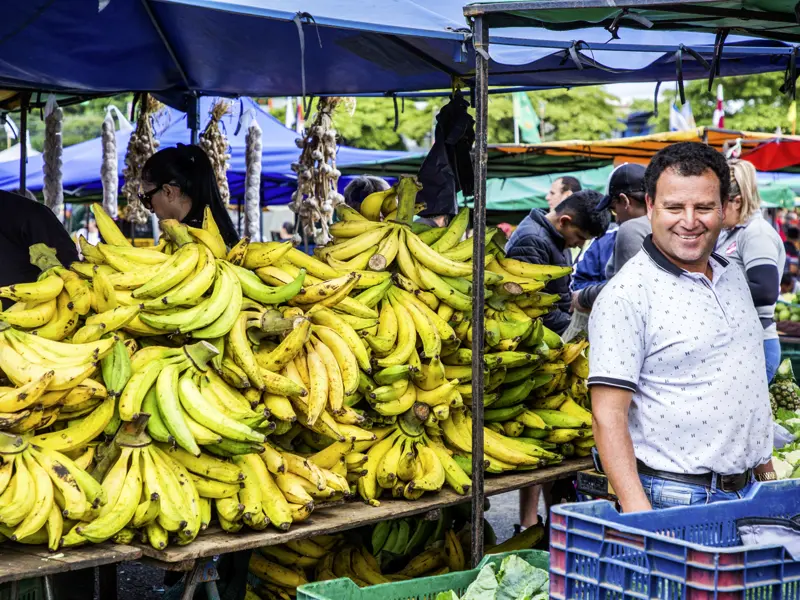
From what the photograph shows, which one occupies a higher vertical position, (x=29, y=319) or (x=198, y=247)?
(x=198, y=247)

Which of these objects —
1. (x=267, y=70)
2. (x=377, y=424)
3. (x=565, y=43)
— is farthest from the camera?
(x=267, y=70)

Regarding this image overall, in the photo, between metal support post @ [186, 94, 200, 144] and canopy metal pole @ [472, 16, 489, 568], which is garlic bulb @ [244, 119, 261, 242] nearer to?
metal support post @ [186, 94, 200, 144]

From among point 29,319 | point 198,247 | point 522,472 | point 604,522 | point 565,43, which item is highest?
point 565,43

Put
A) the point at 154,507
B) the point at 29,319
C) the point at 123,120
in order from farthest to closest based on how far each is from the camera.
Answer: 1. the point at 123,120
2. the point at 29,319
3. the point at 154,507

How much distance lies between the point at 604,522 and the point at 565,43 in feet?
11.0

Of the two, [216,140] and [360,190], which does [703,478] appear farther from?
[216,140]

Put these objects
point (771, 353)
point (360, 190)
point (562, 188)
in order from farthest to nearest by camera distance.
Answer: point (562, 188) < point (360, 190) < point (771, 353)

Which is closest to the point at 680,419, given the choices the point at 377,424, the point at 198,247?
the point at 377,424

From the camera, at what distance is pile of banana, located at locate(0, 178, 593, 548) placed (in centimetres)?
320

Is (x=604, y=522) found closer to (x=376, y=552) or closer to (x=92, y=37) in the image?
(x=376, y=552)

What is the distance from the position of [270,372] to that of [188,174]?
1920 millimetres

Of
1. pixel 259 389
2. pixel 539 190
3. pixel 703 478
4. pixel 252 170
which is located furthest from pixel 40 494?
pixel 539 190

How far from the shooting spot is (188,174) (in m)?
5.07

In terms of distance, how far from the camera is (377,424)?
4086 mm
